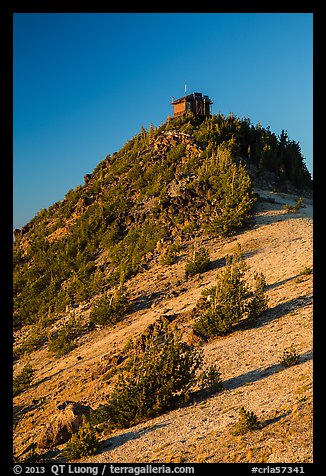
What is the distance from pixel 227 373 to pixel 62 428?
4966mm

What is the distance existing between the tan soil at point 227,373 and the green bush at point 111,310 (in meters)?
0.56

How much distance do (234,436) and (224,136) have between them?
33.8 metres

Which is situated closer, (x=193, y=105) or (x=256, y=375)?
(x=256, y=375)

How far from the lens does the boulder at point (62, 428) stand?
1155 centimetres

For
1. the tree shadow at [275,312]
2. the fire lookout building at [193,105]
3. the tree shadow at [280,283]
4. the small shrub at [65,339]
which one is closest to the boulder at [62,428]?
the tree shadow at [275,312]

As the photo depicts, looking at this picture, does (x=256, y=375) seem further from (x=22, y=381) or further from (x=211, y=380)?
(x=22, y=381)

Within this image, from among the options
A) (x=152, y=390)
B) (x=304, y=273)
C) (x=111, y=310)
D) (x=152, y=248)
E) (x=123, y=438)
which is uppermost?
(x=152, y=248)

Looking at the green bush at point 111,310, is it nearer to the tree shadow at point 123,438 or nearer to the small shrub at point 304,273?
the small shrub at point 304,273

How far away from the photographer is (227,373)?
12477 mm

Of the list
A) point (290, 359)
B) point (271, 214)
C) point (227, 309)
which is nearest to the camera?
point (290, 359)

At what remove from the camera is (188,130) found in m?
39.6

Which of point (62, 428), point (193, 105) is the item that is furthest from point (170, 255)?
point (193, 105)
